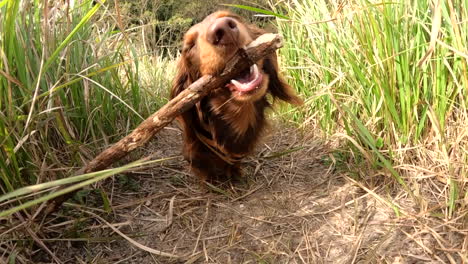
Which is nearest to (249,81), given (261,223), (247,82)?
(247,82)

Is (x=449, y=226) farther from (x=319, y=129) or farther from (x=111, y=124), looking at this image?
(x=111, y=124)

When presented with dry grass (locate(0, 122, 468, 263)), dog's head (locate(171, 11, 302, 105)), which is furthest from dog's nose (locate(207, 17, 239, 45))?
dry grass (locate(0, 122, 468, 263))

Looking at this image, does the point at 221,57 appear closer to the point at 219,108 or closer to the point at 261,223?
the point at 219,108

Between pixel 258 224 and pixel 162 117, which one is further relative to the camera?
pixel 258 224

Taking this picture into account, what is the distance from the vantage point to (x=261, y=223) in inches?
61.2

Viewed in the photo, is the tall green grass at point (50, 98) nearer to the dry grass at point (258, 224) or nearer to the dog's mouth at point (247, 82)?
the dry grass at point (258, 224)

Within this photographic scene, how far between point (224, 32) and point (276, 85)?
0.53 m

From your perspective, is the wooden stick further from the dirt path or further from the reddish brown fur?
the dirt path

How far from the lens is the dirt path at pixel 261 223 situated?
134cm

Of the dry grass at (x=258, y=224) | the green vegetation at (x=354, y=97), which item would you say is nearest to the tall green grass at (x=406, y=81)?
the green vegetation at (x=354, y=97)

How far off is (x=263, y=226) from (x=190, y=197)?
0.39 metres

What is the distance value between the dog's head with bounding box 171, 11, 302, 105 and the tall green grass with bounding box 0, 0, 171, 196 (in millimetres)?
266

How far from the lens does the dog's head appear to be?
136cm

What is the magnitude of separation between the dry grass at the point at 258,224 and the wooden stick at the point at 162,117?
7.4 inches
